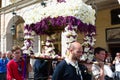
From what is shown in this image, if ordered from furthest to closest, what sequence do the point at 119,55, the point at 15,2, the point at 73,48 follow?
the point at 15,2 → the point at 119,55 → the point at 73,48

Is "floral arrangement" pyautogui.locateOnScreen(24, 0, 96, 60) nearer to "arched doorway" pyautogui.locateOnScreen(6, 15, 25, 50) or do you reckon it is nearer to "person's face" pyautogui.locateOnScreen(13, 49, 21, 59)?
"person's face" pyautogui.locateOnScreen(13, 49, 21, 59)

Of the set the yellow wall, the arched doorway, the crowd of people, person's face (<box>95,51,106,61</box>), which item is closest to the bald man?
the crowd of people

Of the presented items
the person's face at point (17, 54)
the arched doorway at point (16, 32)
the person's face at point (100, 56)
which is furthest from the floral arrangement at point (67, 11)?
the arched doorway at point (16, 32)

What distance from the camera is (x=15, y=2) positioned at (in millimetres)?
24328

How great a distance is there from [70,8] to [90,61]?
1213 mm

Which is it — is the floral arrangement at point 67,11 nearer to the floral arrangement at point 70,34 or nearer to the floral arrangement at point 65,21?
the floral arrangement at point 65,21

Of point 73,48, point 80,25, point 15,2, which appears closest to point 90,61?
point 80,25

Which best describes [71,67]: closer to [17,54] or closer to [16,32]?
[17,54]

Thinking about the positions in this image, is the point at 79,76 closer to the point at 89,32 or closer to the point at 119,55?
the point at 89,32

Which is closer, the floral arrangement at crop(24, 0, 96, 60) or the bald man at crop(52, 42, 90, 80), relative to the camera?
the bald man at crop(52, 42, 90, 80)

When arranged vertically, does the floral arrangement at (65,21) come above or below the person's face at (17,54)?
above

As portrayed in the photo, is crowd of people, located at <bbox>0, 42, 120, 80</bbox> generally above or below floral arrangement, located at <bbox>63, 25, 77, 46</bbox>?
below

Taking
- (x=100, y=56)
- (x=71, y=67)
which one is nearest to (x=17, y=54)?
(x=100, y=56)

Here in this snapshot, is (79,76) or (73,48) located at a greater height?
(73,48)
